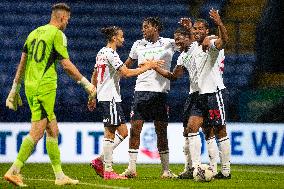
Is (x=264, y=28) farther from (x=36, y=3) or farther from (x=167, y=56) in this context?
(x=167, y=56)

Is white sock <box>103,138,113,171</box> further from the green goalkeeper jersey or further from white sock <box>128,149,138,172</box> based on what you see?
the green goalkeeper jersey

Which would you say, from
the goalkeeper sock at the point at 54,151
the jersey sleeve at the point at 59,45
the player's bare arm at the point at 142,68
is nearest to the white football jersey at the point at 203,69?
the player's bare arm at the point at 142,68

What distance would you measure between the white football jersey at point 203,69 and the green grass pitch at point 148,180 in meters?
1.30

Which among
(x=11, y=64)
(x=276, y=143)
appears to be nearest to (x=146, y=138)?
(x=276, y=143)

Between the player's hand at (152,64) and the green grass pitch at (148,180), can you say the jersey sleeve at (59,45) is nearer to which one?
the green grass pitch at (148,180)

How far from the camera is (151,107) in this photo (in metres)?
12.8

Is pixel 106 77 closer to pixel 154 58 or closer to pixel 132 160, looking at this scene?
pixel 154 58

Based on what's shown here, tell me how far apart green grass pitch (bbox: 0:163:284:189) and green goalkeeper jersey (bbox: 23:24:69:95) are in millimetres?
1151

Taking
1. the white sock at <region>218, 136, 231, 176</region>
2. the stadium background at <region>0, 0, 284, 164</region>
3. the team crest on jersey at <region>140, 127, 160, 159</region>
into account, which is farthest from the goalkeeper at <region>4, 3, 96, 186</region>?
the stadium background at <region>0, 0, 284, 164</region>

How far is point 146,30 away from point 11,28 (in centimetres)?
975

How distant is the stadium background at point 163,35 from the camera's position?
19.3 metres

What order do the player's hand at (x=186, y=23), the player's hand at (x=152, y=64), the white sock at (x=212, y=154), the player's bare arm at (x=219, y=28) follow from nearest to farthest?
1. the player's bare arm at (x=219, y=28)
2. the player's hand at (x=152, y=64)
3. the white sock at (x=212, y=154)
4. the player's hand at (x=186, y=23)

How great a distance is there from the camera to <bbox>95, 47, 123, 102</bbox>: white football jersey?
1248 cm

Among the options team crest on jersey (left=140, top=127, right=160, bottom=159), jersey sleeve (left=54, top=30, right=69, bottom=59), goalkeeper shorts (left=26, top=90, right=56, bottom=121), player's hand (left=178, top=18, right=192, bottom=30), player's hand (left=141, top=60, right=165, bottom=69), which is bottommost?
team crest on jersey (left=140, top=127, right=160, bottom=159)
